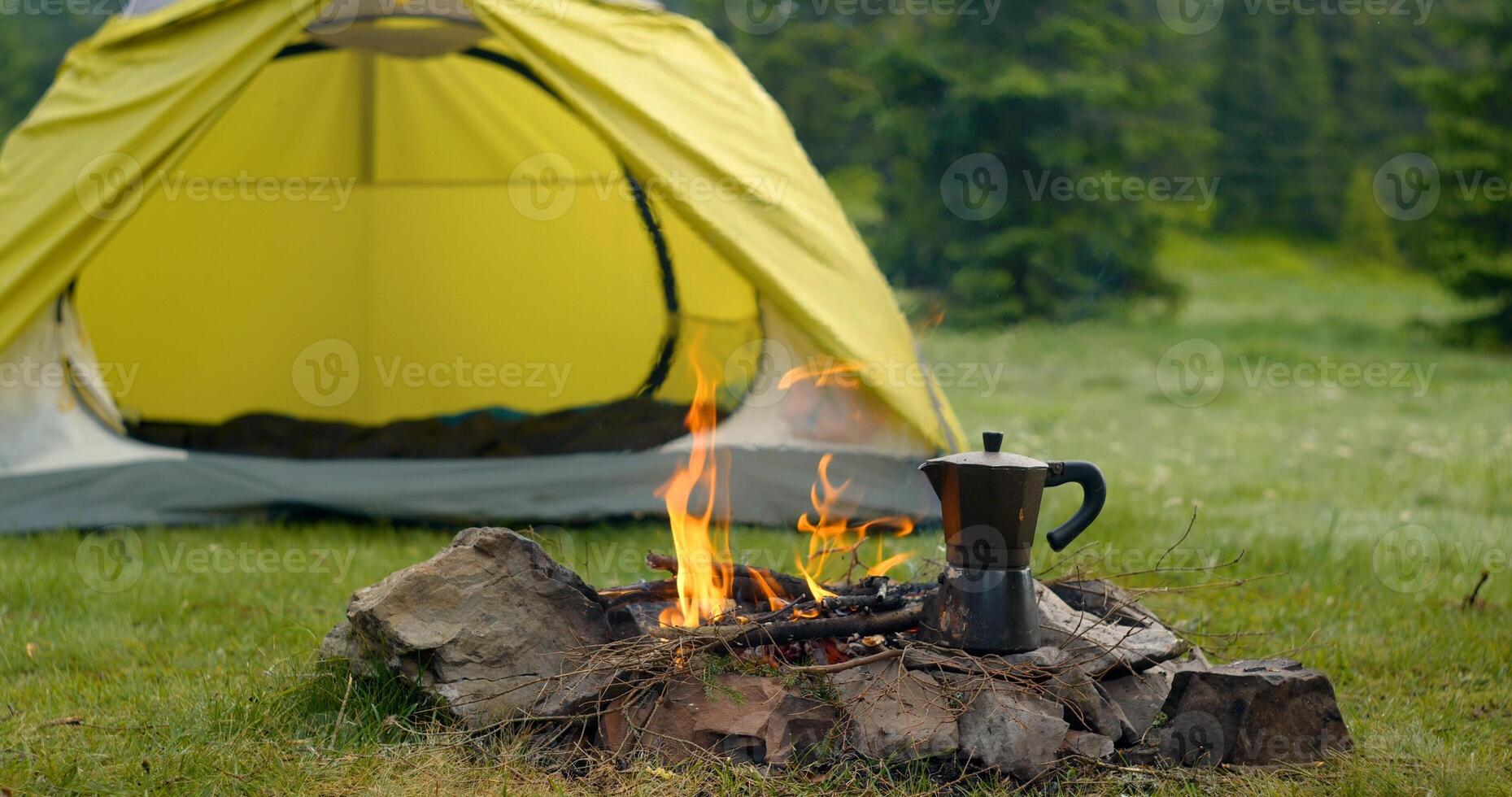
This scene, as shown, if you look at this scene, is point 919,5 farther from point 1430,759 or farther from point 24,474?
point 1430,759

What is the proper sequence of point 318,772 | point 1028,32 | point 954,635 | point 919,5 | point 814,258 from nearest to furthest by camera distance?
point 318,772, point 954,635, point 814,258, point 1028,32, point 919,5

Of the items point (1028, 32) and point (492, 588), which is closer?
point (492, 588)

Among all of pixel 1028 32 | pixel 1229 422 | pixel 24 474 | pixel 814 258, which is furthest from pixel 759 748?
pixel 1028 32

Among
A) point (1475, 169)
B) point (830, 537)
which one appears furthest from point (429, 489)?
point (1475, 169)

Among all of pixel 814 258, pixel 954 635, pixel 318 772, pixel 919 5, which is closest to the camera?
pixel 318 772

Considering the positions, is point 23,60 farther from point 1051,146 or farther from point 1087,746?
point 1087,746

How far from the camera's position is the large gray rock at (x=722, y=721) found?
8.11ft

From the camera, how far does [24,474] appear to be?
4.55 m

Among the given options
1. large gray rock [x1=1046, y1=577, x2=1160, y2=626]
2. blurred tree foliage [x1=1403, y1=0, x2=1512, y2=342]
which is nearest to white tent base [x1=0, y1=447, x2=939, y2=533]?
large gray rock [x1=1046, y1=577, x2=1160, y2=626]

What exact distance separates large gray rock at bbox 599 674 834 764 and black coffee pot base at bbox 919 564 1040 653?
30 cm

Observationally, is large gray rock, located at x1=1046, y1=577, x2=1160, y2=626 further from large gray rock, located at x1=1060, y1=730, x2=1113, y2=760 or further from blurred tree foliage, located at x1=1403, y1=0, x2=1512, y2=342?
blurred tree foliage, located at x1=1403, y1=0, x2=1512, y2=342

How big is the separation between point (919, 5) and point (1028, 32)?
9.57ft

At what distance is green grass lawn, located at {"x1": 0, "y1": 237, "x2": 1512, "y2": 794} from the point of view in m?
2.43

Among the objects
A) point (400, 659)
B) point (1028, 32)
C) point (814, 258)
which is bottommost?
point (400, 659)
